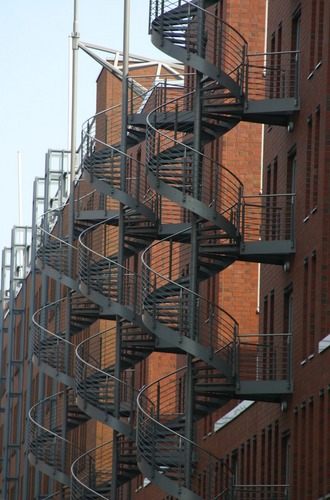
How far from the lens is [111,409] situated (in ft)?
159

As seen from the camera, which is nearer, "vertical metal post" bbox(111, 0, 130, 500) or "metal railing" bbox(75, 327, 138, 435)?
"vertical metal post" bbox(111, 0, 130, 500)

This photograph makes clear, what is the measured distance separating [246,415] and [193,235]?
8.15 meters

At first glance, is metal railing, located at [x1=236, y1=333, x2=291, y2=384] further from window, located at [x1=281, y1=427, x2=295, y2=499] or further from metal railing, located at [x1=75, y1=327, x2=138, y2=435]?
metal railing, located at [x1=75, y1=327, x2=138, y2=435]

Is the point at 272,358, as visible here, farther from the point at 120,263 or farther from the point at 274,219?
the point at 120,263

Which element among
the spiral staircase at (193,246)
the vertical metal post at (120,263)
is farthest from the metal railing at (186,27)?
the vertical metal post at (120,263)

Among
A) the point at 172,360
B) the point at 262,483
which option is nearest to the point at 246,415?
the point at 262,483

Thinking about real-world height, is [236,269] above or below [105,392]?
above

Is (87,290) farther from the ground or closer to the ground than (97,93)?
closer to the ground

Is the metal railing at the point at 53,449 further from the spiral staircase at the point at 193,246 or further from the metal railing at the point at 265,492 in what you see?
the metal railing at the point at 265,492

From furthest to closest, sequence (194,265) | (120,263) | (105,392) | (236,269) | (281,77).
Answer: (236,269) → (105,392) → (120,263) → (281,77) → (194,265)

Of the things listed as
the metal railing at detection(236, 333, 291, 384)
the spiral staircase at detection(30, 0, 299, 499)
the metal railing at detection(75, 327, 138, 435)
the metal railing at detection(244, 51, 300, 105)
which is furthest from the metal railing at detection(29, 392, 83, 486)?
the metal railing at detection(244, 51, 300, 105)

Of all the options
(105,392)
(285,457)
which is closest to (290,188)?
(285,457)

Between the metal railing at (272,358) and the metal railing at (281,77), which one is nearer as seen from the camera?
the metal railing at (272,358)

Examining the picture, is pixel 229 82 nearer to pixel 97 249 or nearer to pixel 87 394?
pixel 87 394
